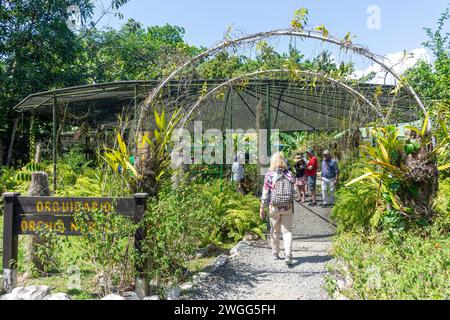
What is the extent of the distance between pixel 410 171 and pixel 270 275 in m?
2.41

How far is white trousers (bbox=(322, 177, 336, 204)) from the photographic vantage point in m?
10.3

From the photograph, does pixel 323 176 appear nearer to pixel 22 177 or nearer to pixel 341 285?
pixel 341 285

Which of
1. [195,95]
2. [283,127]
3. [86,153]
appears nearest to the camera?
[195,95]

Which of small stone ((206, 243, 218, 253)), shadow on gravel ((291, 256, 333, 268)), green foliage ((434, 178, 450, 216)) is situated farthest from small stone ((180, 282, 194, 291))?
green foliage ((434, 178, 450, 216))

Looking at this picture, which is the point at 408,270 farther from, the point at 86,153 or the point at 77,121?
the point at 86,153

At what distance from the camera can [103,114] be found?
1327 cm

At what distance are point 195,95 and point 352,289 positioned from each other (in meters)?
6.53

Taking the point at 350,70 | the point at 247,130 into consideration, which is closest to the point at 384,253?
the point at 350,70

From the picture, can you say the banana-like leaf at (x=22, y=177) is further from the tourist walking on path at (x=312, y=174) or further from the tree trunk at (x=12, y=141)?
the tourist walking on path at (x=312, y=174)

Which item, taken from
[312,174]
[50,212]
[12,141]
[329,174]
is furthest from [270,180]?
[12,141]

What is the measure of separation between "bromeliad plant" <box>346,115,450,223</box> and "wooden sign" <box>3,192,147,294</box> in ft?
10.3

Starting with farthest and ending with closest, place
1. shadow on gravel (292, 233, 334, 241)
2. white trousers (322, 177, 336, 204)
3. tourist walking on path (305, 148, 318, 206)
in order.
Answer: tourist walking on path (305, 148, 318, 206) < white trousers (322, 177, 336, 204) < shadow on gravel (292, 233, 334, 241)

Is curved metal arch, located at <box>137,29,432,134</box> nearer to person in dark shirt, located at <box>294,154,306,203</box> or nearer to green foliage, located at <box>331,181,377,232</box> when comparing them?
green foliage, located at <box>331,181,377,232</box>

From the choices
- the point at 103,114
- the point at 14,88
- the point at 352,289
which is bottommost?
the point at 352,289
